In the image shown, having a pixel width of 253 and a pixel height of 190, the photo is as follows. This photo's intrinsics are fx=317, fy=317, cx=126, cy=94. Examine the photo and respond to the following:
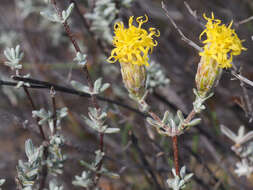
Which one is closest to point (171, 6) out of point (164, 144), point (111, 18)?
point (111, 18)

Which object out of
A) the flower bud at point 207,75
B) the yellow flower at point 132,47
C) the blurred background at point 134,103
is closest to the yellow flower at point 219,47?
the flower bud at point 207,75

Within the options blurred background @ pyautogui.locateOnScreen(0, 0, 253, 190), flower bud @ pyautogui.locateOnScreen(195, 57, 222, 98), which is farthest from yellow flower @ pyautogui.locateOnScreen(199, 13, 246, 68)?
blurred background @ pyautogui.locateOnScreen(0, 0, 253, 190)

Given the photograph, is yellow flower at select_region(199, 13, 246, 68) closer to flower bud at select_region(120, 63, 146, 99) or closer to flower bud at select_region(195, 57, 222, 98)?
flower bud at select_region(195, 57, 222, 98)

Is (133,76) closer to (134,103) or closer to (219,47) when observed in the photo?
(219,47)

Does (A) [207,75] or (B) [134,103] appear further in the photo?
(B) [134,103]

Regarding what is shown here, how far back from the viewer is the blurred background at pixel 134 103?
6.72 ft

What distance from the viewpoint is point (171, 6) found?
11.3 feet

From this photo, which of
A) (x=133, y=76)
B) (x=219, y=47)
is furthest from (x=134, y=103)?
(x=219, y=47)

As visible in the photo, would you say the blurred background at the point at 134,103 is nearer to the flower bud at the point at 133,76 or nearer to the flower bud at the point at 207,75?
the flower bud at the point at 133,76

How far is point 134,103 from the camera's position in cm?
313

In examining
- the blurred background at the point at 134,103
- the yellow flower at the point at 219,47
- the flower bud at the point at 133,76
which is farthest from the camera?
the blurred background at the point at 134,103

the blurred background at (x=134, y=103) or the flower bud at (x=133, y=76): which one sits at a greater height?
the flower bud at (x=133, y=76)

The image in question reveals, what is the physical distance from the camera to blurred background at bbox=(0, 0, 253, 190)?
80.7 inches

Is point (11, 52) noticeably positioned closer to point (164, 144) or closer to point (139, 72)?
point (139, 72)
